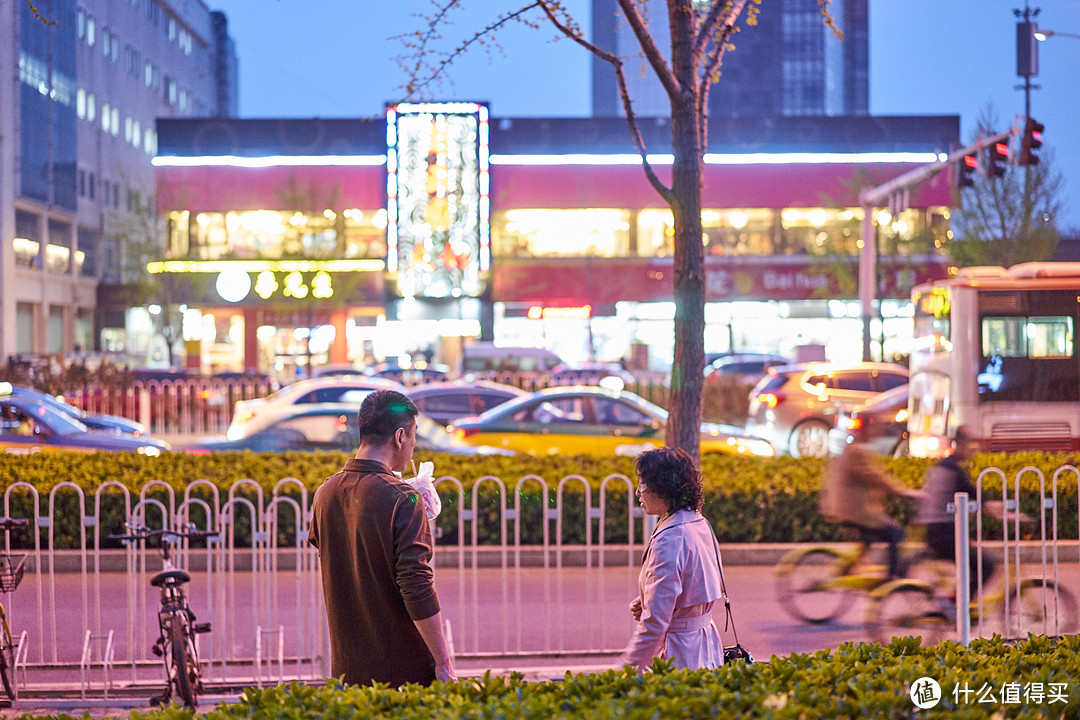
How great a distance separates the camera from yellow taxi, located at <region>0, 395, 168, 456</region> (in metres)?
15.3

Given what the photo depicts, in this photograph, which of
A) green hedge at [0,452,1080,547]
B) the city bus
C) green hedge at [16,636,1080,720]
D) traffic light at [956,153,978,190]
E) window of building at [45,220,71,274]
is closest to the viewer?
green hedge at [16,636,1080,720]

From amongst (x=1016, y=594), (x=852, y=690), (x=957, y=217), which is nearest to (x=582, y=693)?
(x=852, y=690)

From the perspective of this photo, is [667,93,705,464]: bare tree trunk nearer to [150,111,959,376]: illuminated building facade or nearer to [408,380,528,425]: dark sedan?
[408,380,528,425]: dark sedan

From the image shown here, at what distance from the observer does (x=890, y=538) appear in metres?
7.68

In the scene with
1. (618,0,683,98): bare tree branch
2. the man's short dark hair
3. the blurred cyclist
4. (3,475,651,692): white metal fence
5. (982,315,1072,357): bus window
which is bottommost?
(3,475,651,692): white metal fence

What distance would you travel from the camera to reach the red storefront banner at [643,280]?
44812 millimetres

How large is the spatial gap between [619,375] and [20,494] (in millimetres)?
21351

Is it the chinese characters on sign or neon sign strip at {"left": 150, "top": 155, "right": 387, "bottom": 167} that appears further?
neon sign strip at {"left": 150, "top": 155, "right": 387, "bottom": 167}

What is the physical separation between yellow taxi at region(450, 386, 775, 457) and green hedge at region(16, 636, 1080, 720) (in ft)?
36.2

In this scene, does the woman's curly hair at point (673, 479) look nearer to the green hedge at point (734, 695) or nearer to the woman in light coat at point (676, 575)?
the woman in light coat at point (676, 575)

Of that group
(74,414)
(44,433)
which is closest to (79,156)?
(74,414)

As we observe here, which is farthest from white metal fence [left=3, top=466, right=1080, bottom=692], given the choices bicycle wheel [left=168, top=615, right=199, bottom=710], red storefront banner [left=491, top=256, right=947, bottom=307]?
red storefront banner [left=491, top=256, right=947, bottom=307]

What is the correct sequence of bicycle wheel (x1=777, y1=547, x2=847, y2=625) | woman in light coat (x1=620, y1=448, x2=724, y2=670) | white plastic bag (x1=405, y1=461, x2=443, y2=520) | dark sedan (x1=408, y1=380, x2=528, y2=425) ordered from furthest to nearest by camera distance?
1. dark sedan (x1=408, y1=380, x2=528, y2=425)
2. bicycle wheel (x1=777, y1=547, x2=847, y2=625)
3. white plastic bag (x1=405, y1=461, x2=443, y2=520)
4. woman in light coat (x1=620, y1=448, x2=724, y2=670)

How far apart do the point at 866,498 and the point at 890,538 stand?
0.31 meters
